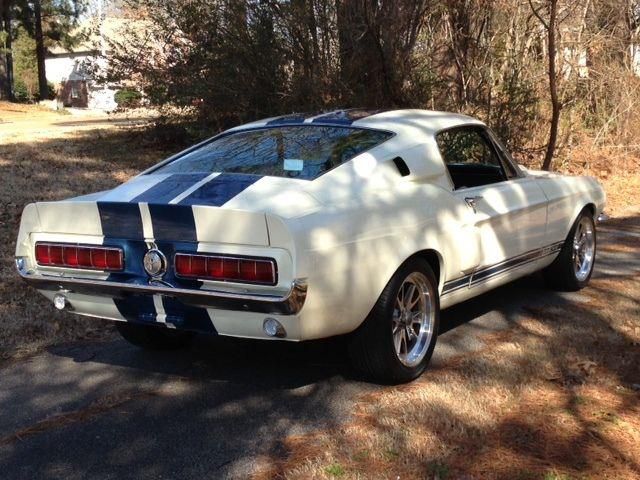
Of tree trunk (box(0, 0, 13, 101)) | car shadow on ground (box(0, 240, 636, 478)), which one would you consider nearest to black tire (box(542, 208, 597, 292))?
car shadow on ground (box(0, 240, 636, 478))

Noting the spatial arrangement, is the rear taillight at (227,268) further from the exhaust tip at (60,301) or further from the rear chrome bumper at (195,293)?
the exhaust tip at (60,301)

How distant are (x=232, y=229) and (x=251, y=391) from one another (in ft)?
3.74

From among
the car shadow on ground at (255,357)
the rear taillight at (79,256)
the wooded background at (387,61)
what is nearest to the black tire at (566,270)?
the car shadow on ground at (255,357)

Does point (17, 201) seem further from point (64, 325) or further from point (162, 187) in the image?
point (162, 187)

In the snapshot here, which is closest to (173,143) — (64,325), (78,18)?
(64,325)

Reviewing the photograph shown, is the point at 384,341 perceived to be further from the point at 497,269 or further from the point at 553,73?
the point at 553,73

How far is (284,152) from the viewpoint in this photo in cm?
470

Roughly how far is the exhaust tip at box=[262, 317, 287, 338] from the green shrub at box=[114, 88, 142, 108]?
1005cm

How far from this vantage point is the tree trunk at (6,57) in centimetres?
3744

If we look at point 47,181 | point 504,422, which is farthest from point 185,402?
point 47,181

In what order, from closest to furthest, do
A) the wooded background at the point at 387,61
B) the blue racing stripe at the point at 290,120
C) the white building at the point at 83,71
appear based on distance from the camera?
the blue racing stripe at the point at 290,120 < the wooded background at the point at 387,61 < the white building at the point at 83,71

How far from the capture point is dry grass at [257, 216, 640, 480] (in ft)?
11.1

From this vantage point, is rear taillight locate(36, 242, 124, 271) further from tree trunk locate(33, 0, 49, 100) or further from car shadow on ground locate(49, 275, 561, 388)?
tree trunk locate(33, 0, 49, 100)

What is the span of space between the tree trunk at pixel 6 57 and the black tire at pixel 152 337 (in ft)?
119
